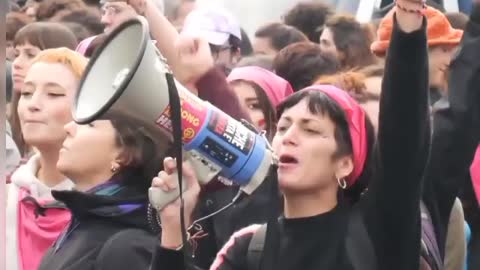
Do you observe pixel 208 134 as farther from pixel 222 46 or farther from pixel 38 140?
pixel 222 46

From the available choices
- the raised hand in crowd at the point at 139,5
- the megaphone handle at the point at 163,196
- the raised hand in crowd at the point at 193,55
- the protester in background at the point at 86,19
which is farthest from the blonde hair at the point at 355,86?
the protester in background at the point at 86,19

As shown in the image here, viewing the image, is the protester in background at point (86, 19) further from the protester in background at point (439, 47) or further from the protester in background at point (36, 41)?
the protester in background at point (439, 47)

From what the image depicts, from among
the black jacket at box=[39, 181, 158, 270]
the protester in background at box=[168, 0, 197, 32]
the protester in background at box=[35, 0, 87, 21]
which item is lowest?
the protester in background at box=[168, 0, 197, 32]

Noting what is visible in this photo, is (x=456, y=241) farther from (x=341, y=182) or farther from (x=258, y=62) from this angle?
(x=258, y=62)

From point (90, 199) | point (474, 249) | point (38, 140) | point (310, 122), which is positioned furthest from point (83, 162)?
point (474, 249)

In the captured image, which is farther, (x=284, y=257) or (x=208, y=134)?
(x=284, y=257)

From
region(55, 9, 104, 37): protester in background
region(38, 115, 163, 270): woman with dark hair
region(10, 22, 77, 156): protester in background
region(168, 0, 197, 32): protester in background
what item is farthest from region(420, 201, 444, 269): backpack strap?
region(168, 0, 197, 32): protester in background

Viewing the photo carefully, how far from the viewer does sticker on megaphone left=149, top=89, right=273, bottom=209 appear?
254cm

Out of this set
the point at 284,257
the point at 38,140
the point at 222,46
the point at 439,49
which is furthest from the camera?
the point at 222,46

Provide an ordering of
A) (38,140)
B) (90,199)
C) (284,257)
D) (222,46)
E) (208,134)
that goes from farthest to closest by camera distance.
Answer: (222,46)
(38,140)
(90,199)
(284,257)
(208,134)

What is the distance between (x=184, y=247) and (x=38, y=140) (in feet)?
4.41

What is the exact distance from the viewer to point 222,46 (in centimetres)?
556

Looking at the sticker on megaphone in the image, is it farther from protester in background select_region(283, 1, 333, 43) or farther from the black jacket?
protester in background select_region(283, 1, 333, 43)

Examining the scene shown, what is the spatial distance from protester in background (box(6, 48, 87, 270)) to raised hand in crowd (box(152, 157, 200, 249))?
1.26m
